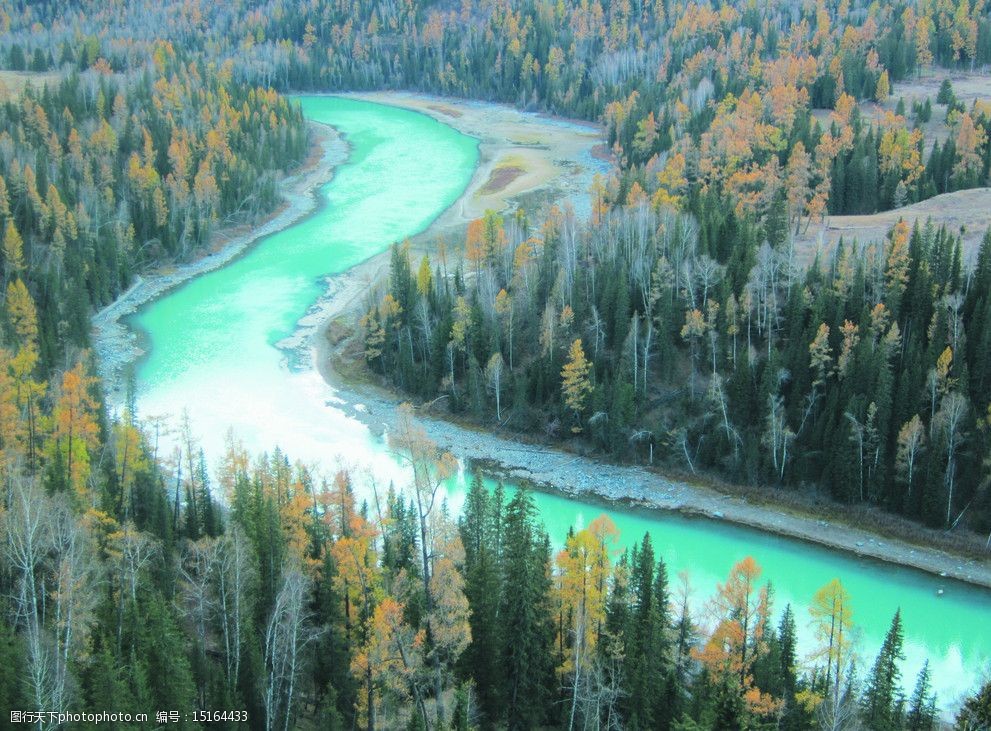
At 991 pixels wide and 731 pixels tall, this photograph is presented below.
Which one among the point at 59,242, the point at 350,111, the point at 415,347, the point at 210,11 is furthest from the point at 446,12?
the point at 415,347

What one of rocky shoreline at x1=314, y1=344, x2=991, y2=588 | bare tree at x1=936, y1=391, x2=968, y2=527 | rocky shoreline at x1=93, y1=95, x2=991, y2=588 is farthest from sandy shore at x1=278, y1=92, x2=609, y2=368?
bare tree at x1=936, y1=391, x2=968, y2=527

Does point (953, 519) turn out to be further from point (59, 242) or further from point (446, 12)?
point (446, 12)

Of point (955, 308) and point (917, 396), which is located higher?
point (955, 308)

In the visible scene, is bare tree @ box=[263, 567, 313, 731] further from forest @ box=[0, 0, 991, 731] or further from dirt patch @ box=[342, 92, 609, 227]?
dirt patch @ box=[342, 92, 609, 227]

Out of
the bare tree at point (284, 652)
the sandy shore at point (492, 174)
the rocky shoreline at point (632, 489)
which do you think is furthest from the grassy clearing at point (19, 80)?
the bare tree at point (284, 652)

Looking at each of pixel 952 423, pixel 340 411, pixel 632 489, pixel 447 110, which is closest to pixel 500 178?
pixel 447 110
